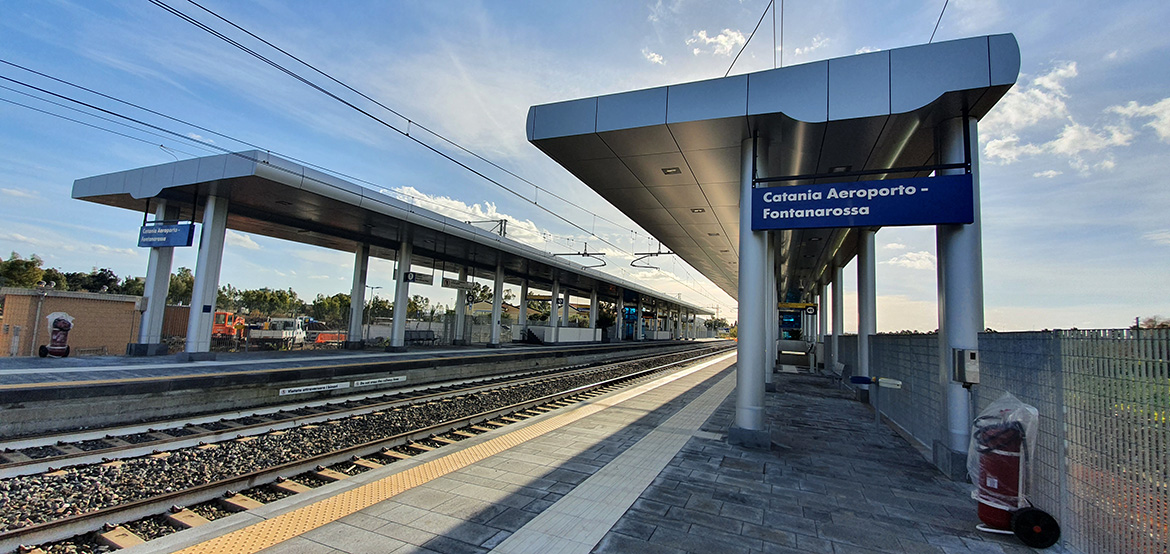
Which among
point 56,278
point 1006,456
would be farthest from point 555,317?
point 56,278

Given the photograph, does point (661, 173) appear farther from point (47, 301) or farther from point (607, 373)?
point (47, 301)

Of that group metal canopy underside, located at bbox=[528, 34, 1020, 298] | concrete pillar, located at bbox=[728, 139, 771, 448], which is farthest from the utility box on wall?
metal canopy underside, located at bbox=[528, 34, 1020, 298]

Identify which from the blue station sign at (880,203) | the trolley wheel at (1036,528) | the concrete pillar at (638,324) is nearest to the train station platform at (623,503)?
the trolley wheel at (1036,528)

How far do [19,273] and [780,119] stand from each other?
62529 millimetres

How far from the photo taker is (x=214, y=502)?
490cm

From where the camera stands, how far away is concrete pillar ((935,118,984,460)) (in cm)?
619

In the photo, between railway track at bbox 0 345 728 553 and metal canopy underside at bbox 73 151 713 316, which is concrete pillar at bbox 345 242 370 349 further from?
railway track at bbox 0 345 728 553

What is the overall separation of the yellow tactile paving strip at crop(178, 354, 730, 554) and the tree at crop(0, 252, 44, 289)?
184ft

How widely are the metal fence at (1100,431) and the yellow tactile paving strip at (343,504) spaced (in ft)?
19.2

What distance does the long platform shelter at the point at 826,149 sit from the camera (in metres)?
6.09

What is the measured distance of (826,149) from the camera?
7.91 meters

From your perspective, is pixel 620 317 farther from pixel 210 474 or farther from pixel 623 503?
pixel 623 503

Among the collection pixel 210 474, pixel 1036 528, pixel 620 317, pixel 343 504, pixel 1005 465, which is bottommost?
pixel 210 474

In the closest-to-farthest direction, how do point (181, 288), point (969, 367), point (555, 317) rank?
point (969, 367)
point (555, 317)
point (181, 288)
